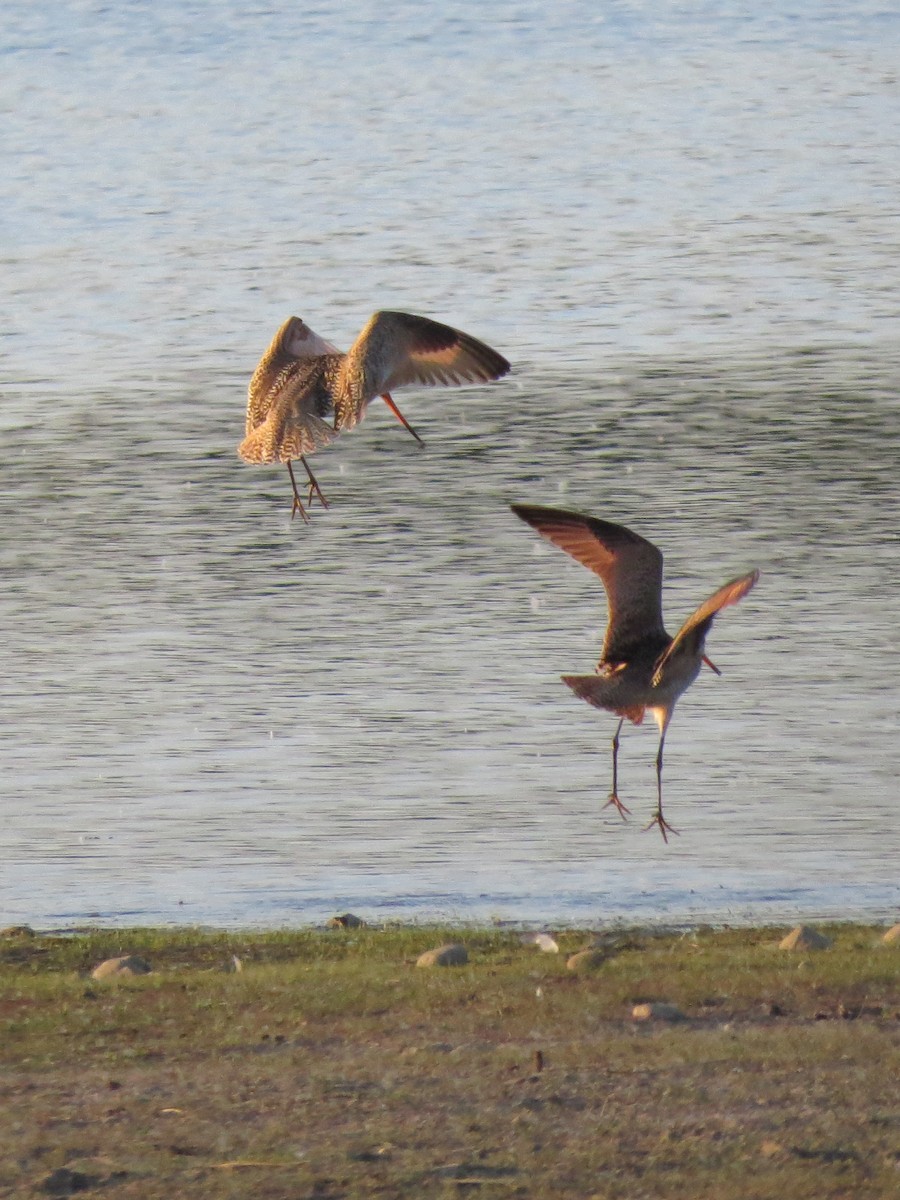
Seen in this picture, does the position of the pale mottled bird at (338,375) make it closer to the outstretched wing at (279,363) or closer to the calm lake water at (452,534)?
the outstretched wing at (279,363)

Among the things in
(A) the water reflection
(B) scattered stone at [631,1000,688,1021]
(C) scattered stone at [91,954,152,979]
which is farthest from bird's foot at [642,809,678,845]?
(C) scattered stone at [91,954,152,979]

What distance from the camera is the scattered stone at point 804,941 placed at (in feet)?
29.5

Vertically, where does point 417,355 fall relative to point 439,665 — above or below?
above

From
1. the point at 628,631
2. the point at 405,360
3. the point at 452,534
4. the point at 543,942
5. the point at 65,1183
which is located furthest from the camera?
the point at 452,534

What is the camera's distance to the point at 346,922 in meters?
9.94

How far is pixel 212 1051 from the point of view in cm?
768

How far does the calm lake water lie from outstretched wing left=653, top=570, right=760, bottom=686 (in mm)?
1829

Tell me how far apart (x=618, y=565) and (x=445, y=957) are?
1.37 metres

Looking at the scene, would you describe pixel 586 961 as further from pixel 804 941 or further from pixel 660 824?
pixel 804 941

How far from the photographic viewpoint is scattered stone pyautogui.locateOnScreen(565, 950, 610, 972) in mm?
8586

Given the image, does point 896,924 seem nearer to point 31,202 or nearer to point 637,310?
point 637,310

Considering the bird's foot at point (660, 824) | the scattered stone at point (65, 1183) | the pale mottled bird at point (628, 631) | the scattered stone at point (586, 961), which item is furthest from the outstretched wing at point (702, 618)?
the scattered stone at point (65, 1183)

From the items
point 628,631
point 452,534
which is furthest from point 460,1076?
point 452,534

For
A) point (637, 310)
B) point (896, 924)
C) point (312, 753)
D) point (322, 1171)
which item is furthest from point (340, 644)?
point (637, 310)
